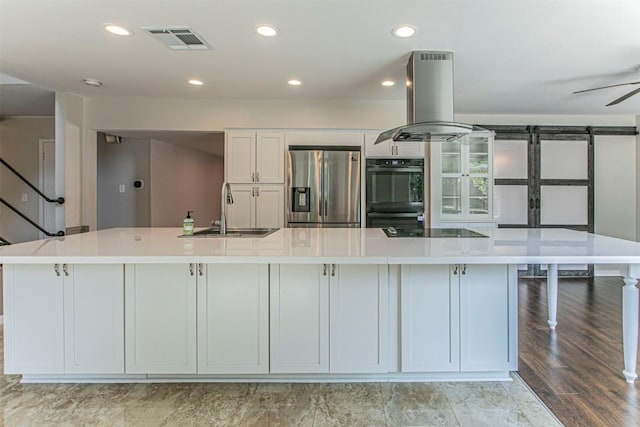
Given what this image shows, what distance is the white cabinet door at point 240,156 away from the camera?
13.7 ft

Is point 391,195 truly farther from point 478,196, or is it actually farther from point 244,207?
point 244,207

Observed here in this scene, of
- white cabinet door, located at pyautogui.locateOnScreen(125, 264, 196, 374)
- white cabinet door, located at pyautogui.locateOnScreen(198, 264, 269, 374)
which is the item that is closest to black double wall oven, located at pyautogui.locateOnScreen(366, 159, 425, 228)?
white cabinet door, located at pyautogui.locateOnScreen(198, 264, 269, 374)

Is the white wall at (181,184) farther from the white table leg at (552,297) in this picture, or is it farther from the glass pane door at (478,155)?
the white table leg at (552,297)

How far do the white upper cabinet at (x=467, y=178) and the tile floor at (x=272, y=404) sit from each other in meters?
2.77

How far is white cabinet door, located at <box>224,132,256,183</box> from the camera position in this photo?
4.18m

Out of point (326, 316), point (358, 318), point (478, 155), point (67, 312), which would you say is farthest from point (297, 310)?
point (478, 155)

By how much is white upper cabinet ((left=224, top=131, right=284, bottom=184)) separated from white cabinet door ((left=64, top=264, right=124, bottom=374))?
7.52 ft

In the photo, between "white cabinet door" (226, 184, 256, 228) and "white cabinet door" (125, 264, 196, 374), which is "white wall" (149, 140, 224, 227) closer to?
"white cabinet door" (226, 184, 256, 228)

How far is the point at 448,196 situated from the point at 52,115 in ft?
18.3

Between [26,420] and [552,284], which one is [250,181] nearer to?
[26,420]

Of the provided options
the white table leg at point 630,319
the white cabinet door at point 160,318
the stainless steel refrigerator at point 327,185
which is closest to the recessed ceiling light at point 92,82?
the stainless steel refrigerator at point 327,185

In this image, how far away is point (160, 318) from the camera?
2.03 m

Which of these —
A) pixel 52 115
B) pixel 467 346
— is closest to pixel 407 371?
pixel 467 346

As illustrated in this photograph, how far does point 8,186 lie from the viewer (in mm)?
5082
